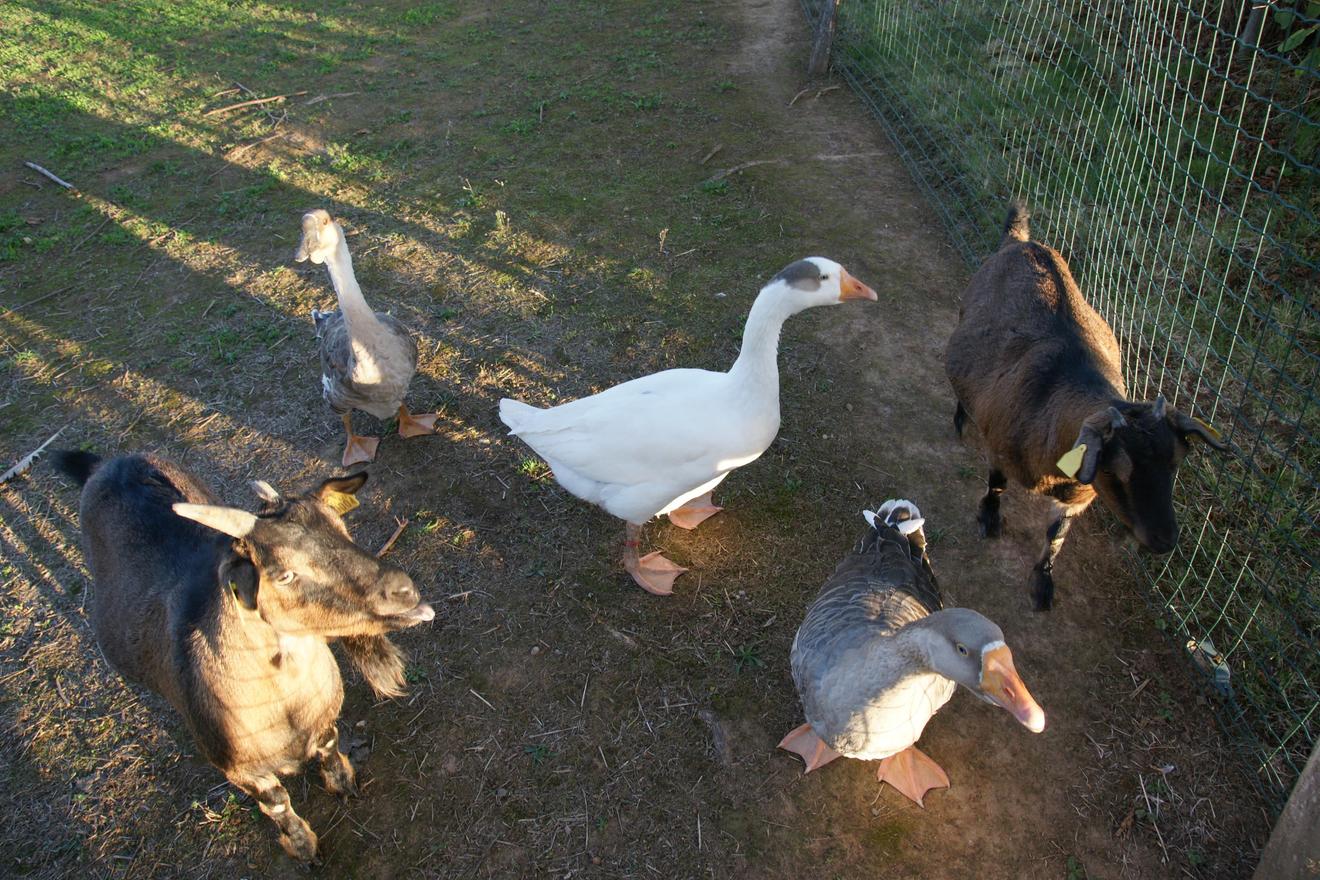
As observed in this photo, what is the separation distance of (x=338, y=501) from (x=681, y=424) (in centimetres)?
170

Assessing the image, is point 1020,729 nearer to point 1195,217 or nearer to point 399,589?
point 399,589

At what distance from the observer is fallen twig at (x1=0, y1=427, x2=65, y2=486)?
5148mm

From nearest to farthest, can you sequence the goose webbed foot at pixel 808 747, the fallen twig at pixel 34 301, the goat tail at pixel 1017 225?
the goose webbed foot at pixel 808 747
the goat tail at pixel 1017 225
the fallen twig at pixel 34 301

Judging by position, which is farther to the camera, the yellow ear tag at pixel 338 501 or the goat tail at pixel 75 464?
the goat tail at pixel 75 464

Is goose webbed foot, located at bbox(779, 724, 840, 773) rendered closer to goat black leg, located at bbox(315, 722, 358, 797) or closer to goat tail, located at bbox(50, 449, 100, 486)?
goat black leg, located at bbox(315, 722, 358, 797)

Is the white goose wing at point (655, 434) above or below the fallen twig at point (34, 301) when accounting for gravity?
above

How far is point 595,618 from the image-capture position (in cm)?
419

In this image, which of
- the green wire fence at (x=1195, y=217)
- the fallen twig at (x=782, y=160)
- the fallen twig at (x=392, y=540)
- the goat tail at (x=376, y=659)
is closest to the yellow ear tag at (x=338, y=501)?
the goat tail at (x=376, y=659)

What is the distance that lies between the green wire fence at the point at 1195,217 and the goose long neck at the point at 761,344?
2.26 m

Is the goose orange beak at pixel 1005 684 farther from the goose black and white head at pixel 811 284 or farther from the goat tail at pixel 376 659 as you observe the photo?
the goat tail at pixel 376 659

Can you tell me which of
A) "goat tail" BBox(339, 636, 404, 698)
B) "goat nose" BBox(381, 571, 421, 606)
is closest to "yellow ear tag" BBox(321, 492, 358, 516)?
"goat nose" BBox(381, 571, 421, 606)

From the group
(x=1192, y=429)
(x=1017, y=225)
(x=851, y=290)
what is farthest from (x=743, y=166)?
(x=1192, y=429)

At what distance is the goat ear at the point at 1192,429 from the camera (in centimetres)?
310

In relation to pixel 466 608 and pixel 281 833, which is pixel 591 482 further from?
pixel 281 833
